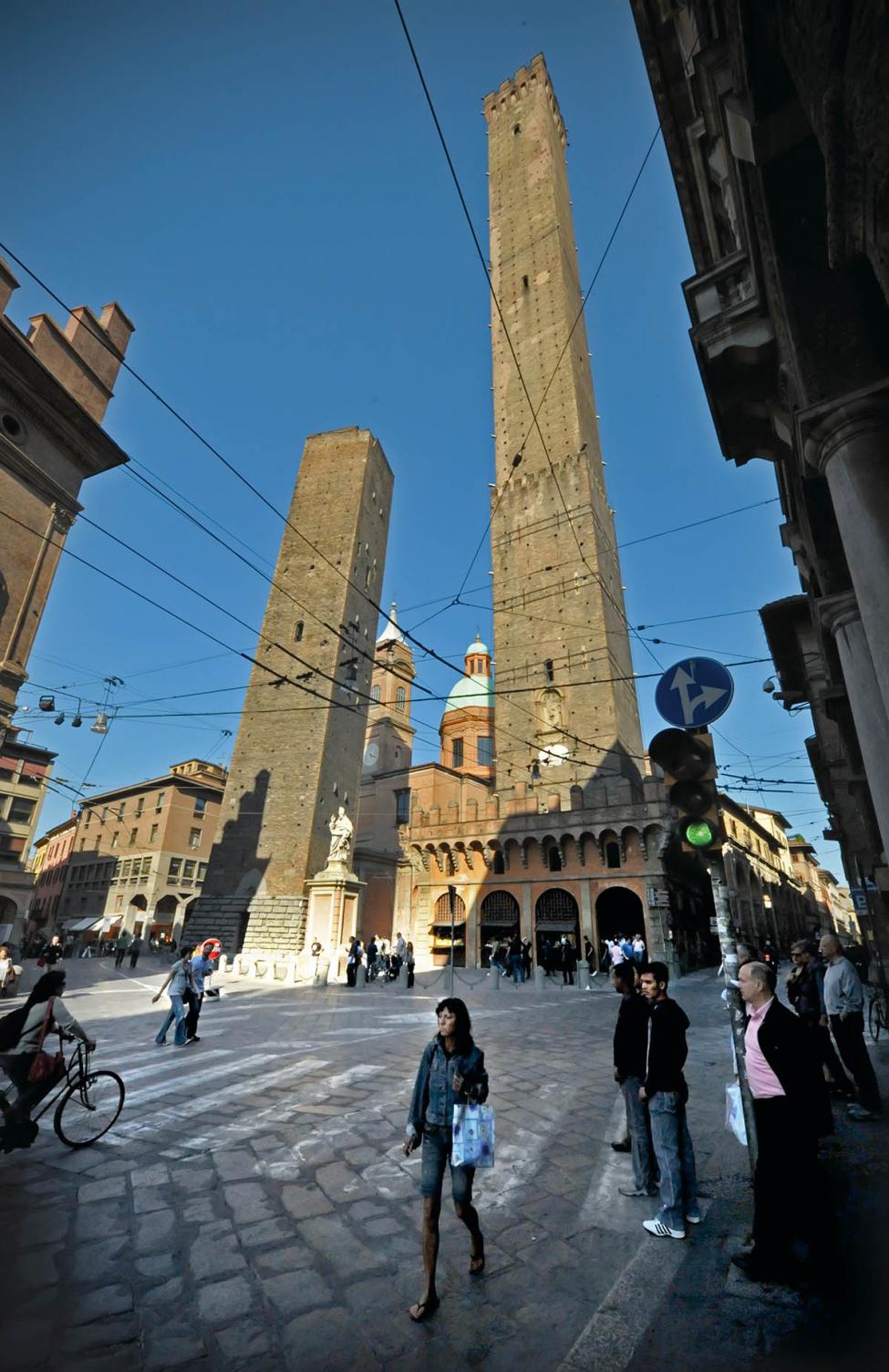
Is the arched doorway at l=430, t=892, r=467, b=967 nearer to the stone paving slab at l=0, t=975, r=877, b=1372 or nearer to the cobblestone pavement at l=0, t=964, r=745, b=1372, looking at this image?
the cobblestone pavement at l=0, t=964, r=745, b=1372

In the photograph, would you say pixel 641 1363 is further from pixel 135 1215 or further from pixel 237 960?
pixel 237 960

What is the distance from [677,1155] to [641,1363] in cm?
124

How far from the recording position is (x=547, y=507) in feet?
124

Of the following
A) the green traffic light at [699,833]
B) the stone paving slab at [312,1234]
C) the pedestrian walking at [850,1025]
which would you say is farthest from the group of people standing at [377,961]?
the green traffic light at [699,833]

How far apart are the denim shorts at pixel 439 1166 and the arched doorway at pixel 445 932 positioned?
27.6 metres

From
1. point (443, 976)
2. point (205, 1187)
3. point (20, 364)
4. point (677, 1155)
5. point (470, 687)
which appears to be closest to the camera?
point (677, 1155)

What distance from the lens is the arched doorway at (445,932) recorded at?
98.2 feet

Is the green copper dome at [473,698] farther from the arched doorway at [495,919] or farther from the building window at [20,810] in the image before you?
the building window at [20,810]

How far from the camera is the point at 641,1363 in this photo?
92.5 inches

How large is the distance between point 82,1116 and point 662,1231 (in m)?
4.34

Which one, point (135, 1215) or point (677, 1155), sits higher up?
point (677, 1155)

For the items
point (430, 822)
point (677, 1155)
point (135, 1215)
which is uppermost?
point (430, 822)

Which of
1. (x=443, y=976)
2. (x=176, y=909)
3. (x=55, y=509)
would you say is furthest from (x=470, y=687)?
(x=55, y=509)

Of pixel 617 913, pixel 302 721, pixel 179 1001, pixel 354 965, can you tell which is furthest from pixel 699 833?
pixel 617 913
